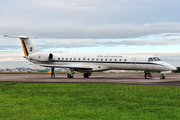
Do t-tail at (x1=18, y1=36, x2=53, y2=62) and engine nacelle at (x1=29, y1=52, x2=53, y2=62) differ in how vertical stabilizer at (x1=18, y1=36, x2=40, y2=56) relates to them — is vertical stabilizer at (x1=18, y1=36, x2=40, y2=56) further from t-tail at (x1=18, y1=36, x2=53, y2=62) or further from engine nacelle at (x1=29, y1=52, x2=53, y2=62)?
engine nacelle at (x1=29, y1=52, x2=53, y2=62)

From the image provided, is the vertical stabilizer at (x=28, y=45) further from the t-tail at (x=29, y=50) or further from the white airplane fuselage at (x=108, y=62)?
the white airplane fuselage at (x=108, y=62)

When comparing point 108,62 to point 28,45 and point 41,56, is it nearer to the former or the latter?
point 41,56

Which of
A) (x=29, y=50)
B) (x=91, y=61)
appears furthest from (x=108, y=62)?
(x=29, y=50)

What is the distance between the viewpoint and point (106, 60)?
3981cm

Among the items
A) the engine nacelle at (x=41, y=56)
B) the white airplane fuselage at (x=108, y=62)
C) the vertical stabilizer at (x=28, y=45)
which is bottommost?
the white airplane fuselage at (x=108, y=62)

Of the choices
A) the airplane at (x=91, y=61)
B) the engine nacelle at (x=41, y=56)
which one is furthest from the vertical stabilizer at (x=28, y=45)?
the engine nacelle at (x=41, y=56)

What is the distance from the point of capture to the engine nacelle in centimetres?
4416

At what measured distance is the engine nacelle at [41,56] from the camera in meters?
44.2

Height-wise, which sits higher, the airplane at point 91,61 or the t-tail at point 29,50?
the t-tail at point 29,50

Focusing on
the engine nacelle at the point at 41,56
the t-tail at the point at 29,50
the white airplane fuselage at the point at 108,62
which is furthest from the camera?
the t-tail at the point at 29,50

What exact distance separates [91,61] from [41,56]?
8811 mm

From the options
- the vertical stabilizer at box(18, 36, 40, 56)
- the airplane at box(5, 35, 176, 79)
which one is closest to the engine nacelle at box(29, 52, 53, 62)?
the airplane at box(5, 35, 176, 79)

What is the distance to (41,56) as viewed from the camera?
44.8 m

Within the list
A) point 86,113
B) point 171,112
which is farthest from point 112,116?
point 171,112
